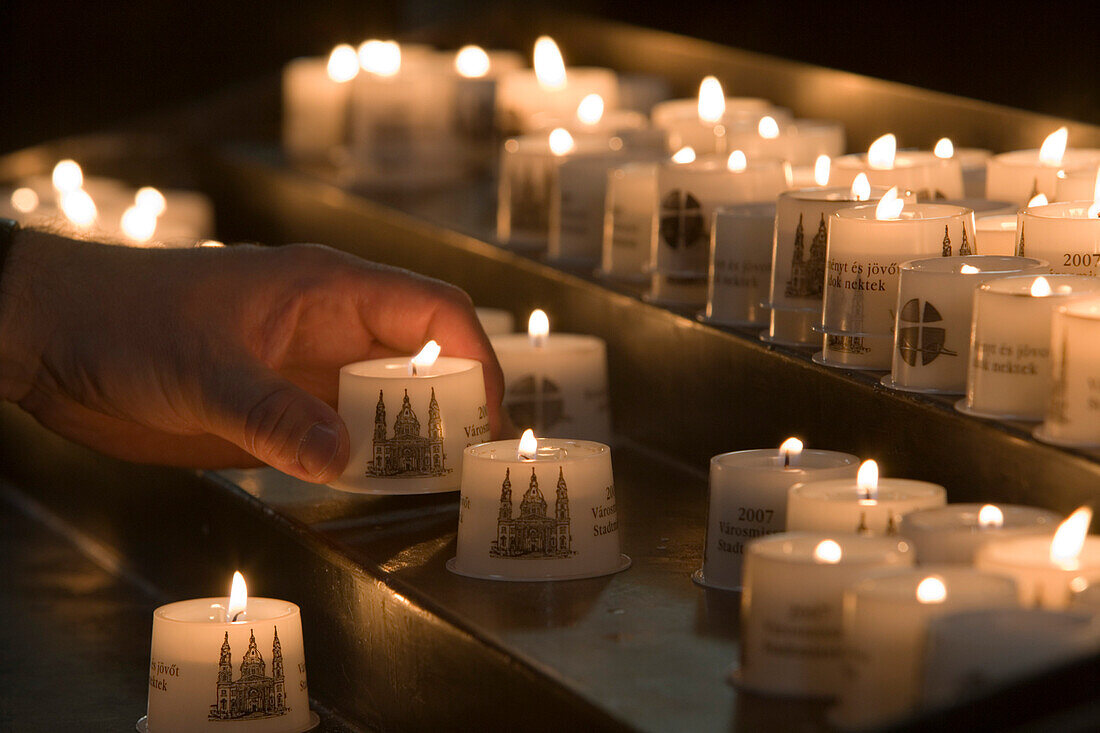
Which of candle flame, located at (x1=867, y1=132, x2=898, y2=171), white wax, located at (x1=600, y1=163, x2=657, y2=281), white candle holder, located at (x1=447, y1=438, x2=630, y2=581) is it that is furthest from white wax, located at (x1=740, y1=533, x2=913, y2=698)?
white wax, located at (x1=600, y1=163, x2=657, y2=281)

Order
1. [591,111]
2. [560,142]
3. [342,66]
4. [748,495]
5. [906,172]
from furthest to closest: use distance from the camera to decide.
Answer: [342,66]
[591,111]
[560,142]
[906,172]
[748,495]

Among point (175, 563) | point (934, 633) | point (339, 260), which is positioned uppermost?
point (339, 260)

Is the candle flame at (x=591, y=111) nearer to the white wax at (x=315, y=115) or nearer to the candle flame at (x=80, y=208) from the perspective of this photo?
the white wax at (x=315, y=115)

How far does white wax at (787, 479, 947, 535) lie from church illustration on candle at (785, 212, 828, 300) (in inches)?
17.8

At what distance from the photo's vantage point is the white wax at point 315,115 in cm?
348

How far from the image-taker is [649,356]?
7.30 ft

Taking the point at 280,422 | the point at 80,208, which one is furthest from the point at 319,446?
the point at 80,208

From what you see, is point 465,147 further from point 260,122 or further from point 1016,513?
point 1016,513

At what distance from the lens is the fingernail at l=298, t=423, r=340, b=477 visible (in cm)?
180

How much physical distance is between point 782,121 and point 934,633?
160 centimetres

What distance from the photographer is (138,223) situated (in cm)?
298

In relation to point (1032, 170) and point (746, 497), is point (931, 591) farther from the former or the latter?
point (1032, 170)

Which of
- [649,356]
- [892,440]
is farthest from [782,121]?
[892,440]

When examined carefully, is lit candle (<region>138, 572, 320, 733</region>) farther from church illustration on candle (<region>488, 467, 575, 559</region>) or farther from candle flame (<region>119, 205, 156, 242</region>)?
candle flame (<region>119, 205, 156, 242</region>)
